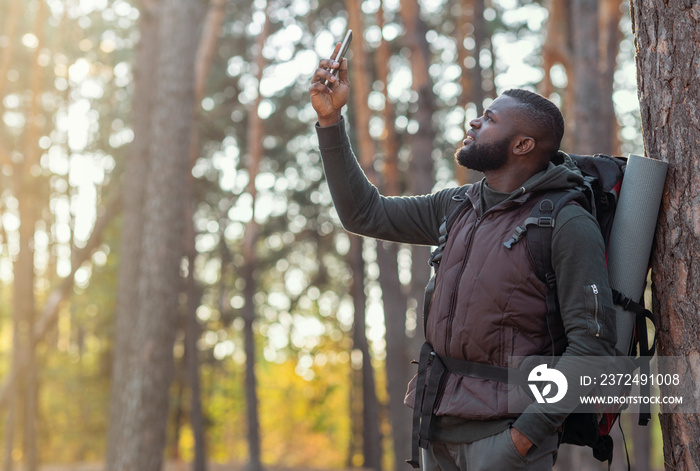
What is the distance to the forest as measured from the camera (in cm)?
741

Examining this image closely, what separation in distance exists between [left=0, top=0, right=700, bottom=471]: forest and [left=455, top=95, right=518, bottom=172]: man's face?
52cm

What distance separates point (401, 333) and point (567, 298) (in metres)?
9.40

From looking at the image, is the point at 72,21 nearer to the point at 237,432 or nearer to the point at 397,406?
the point at 397,406

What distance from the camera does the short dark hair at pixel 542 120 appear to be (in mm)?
2768

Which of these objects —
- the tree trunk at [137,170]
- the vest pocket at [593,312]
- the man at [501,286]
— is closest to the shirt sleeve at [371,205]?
the man at [501,286]

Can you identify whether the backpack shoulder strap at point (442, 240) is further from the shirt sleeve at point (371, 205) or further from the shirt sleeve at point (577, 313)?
the shirt sleeve at point (577, 313)

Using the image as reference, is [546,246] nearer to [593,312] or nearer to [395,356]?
[593,312]

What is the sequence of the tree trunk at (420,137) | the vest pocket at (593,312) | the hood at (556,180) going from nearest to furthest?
1. the vest pocket at (593,312)
2. the hood at (556,180)
3. the tree trunk at (420,137)

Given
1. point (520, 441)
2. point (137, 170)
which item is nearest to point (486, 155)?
point (520, 441)

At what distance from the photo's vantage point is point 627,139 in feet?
58.3

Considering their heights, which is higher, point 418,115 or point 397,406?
point 418,115

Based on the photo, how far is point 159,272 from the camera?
7.53 m

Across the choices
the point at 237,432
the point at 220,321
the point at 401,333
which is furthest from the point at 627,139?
the point at 237,432

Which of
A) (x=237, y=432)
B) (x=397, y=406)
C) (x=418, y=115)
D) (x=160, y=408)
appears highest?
(x=418, y=115)
